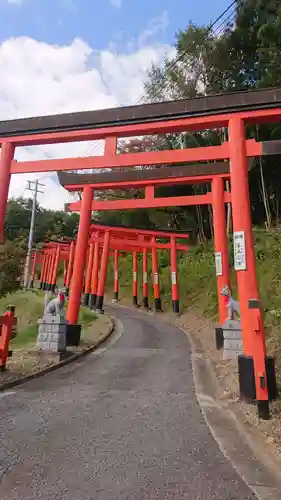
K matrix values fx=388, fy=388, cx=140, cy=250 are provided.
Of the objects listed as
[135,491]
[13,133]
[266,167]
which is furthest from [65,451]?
[266,167]

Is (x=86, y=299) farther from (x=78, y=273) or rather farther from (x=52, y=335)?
(x=52, y=335)

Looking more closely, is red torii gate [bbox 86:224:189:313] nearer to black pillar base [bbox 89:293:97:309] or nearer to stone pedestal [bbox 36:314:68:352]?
black pillar base [bbox 89:293:97:309]

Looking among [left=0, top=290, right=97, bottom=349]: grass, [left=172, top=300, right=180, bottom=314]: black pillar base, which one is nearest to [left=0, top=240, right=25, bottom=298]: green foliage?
[left=0, top=290, right=97, bottom=349]: grass

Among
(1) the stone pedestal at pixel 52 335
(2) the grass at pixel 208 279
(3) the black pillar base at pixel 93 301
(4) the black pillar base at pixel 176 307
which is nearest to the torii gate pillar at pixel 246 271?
(2) the grass at pixel 208 279

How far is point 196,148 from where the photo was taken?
6.87 metres

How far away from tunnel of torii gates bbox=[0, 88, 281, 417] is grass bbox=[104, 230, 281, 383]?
1.35 metres

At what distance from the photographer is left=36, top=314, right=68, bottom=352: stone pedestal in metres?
8.52

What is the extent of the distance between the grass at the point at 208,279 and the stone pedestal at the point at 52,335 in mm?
4392

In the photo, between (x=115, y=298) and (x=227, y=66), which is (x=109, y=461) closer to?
(x=227, y=66)

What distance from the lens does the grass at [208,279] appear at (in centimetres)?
800

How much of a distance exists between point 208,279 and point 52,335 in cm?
1232

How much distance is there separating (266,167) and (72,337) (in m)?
14.3

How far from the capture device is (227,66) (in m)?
20.2

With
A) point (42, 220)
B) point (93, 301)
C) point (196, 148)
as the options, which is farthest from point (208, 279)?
point (42, 220)
